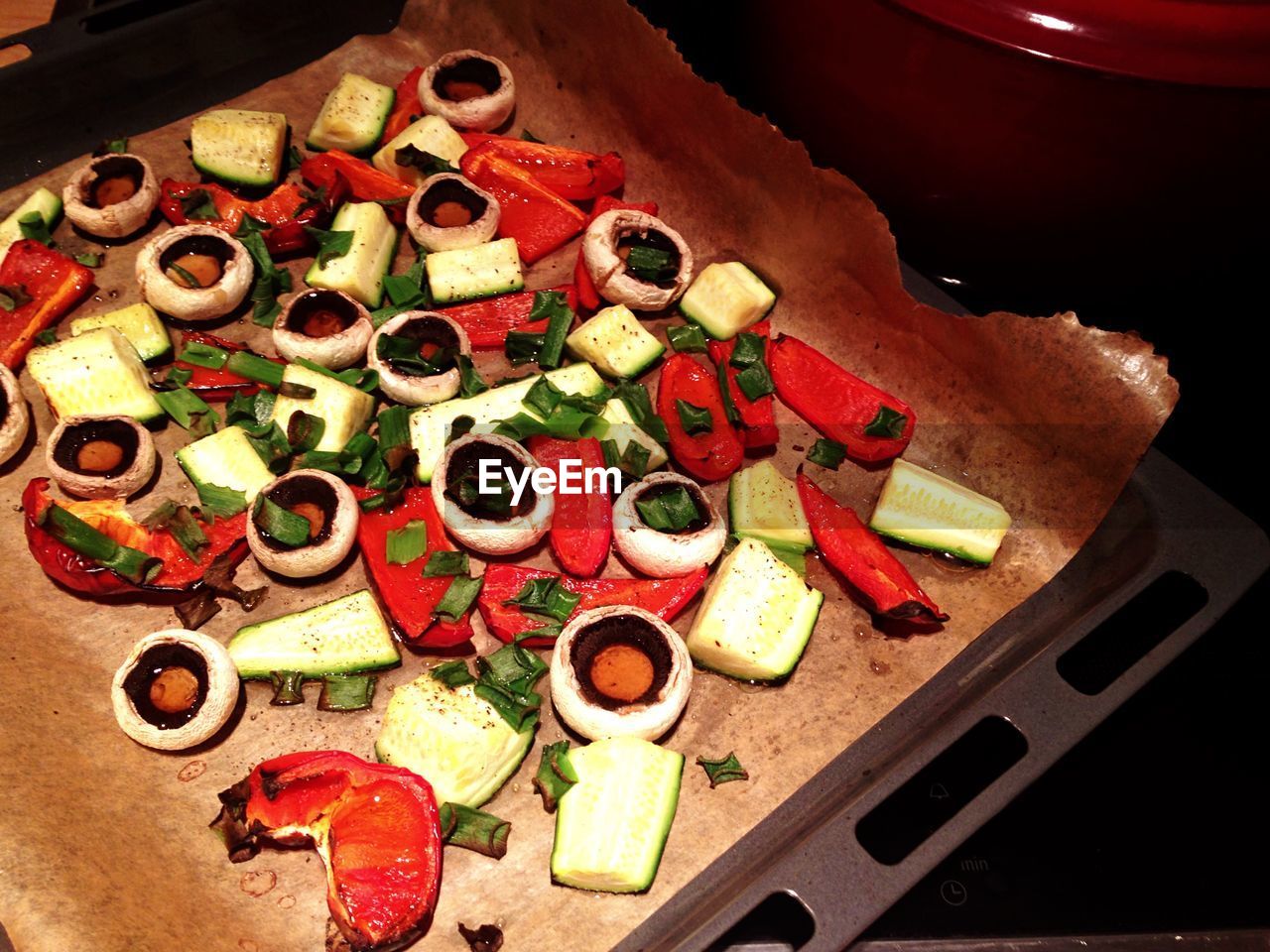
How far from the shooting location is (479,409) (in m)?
3.19

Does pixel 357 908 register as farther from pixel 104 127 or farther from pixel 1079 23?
pixel 104 127

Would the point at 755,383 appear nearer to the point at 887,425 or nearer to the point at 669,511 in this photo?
the point at 887,425

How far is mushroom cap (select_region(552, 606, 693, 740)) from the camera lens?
2629 millimetres

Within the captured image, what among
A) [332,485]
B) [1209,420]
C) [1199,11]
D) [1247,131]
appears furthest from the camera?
[1209,420]

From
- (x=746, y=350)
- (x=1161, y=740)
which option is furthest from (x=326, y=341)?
(x=1161, y=740)

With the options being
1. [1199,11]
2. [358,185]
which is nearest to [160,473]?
[358,185]

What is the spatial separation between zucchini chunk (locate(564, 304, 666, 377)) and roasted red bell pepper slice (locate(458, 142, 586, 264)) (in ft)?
1.61

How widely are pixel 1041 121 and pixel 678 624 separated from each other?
1.69 metres

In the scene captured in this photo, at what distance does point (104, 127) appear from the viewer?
12.5 feet

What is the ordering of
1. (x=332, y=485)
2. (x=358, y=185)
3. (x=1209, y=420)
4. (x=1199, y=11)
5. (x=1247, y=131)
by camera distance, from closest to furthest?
(x=1199, y=11)
(x=1247, y=131)
(x=332, y=485)
(x=1209, y=420)
(x=358, y=185)

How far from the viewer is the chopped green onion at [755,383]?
10.9ft

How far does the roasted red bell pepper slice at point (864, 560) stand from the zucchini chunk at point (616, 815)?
0.76 metres

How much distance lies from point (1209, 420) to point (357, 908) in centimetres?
299

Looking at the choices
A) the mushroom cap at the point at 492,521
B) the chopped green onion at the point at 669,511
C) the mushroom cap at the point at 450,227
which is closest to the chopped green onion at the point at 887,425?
the chopped green onion at the point at 669,511
